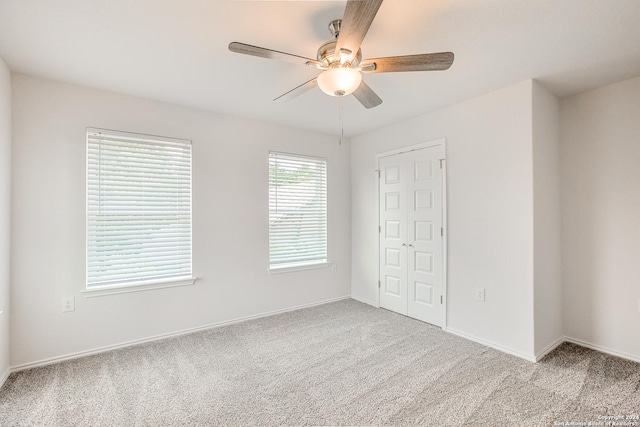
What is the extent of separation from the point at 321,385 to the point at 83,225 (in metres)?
2.54

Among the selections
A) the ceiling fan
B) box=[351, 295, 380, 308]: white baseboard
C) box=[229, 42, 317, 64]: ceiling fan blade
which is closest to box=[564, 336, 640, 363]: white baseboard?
box=[351, 295, 380, 308]: white baseboard

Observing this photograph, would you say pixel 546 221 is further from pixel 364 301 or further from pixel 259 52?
pixel 259 52

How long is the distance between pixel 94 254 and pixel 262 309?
189 cm

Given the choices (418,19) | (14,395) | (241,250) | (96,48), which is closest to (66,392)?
(14,395)

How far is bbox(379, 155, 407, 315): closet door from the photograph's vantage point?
3797mm

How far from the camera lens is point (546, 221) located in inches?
111

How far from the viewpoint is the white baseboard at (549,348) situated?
2646 mm

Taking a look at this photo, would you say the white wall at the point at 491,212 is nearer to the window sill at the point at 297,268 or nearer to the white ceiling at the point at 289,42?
the white ceiling at the point at 289,42

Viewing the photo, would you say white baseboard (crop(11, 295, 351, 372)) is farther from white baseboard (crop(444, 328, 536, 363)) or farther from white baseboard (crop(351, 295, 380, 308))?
white baseboard (crop(444, 328, 536, 363))

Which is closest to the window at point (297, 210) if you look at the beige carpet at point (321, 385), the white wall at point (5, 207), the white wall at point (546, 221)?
the beige carpet at point (321, 385)

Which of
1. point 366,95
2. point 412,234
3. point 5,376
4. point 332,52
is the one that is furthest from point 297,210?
point 5,376

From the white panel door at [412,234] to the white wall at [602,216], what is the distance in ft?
4.02

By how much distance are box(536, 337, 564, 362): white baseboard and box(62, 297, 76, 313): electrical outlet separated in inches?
164

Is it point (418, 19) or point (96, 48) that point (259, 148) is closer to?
point (96, 48)
